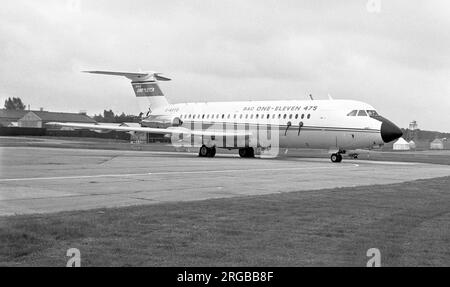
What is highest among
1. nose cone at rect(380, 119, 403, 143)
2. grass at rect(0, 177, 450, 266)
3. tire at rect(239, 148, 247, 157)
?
nose cone at rect(380, 119, 403, 143)

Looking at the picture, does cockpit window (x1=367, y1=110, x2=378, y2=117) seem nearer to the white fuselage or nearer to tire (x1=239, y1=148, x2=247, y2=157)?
the white fuselage

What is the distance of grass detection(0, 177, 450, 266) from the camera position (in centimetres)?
691

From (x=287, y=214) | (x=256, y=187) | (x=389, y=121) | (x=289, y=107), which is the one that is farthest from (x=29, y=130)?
(x=287, y=214)

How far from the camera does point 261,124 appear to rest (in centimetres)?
3747

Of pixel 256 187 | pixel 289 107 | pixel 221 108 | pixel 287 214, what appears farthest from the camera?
pixel 221 108

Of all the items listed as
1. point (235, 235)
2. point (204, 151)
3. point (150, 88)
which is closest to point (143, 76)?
point (150, 88)

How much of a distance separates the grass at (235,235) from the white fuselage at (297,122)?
21.0 m

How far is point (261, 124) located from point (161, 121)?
9.68m

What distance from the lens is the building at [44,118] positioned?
12044 centimetres

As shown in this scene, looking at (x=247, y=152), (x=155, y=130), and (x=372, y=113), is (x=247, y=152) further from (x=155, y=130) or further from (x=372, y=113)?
(x=372, y=113)

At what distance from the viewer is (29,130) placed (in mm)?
82188

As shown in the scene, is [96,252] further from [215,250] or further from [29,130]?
[29,130]

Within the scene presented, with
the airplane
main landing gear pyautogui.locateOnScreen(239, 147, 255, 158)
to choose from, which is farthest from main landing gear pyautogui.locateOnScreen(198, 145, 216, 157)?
main landing gear pyautogui.locateOnScreen(239, 147, 255, 158)

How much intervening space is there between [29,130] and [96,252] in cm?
7951
